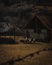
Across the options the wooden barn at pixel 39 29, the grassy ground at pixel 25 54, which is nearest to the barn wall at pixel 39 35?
the wooden barn at pixel 39 29

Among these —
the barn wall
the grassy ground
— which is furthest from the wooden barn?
the grassy ground

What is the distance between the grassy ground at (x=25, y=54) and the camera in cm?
499

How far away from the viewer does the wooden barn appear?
7.91 metres

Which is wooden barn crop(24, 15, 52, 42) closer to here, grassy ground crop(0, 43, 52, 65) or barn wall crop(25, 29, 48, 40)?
barn wall crop(25, 29, 48, 40)

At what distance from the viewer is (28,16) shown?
936cm

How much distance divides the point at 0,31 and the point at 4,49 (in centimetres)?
217

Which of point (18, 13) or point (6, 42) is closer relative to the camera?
point (6, 42)

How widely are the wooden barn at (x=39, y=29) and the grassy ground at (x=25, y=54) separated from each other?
45.0 inches

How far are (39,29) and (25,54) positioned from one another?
105 inches

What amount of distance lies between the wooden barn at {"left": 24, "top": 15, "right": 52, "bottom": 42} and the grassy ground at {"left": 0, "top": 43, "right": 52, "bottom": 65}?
1.14m

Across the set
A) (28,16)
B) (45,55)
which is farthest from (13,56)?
(28,16)

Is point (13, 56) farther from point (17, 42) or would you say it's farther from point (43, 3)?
point (43, 3)

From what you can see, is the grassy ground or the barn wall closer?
the grassy ground

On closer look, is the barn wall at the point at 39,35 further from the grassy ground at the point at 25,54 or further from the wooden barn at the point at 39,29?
the grassy ground at the point at 25,54
